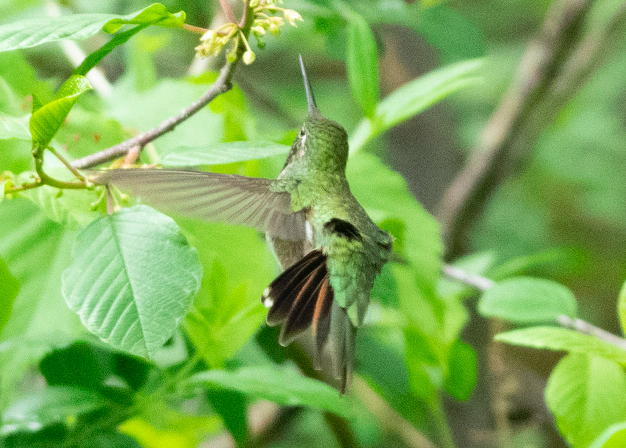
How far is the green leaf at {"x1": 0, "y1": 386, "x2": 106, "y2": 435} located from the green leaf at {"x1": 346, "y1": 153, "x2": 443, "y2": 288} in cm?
42

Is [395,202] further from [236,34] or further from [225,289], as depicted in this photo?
[236,34]

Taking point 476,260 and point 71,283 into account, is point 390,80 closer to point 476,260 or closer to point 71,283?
point 476,260

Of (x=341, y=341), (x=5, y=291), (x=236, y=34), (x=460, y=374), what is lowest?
(x=460, y=374)

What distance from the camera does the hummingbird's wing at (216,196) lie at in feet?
1.54

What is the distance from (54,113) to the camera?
1.28 ft

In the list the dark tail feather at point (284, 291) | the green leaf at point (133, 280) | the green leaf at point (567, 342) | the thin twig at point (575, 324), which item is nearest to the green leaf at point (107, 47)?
the green leaf at point (133, 280)

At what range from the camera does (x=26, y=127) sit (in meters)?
0.46

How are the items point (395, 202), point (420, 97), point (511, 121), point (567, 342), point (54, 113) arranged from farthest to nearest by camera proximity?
point (511, 121), point (395, 202), point (420, 97), point (567, 342), point (54, 113)

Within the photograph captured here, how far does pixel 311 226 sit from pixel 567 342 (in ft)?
0.98

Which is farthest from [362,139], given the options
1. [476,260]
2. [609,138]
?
[609,138]

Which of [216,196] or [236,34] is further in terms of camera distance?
[216,196]

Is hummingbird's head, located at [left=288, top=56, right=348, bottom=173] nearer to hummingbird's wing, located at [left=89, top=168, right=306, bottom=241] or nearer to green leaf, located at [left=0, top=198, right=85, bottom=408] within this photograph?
hummingbird's wing, located at [left=89, top=168, right=306, bottom=241]

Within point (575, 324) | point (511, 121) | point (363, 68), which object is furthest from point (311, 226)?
point (511, 121)

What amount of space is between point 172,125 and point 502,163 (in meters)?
1.21
